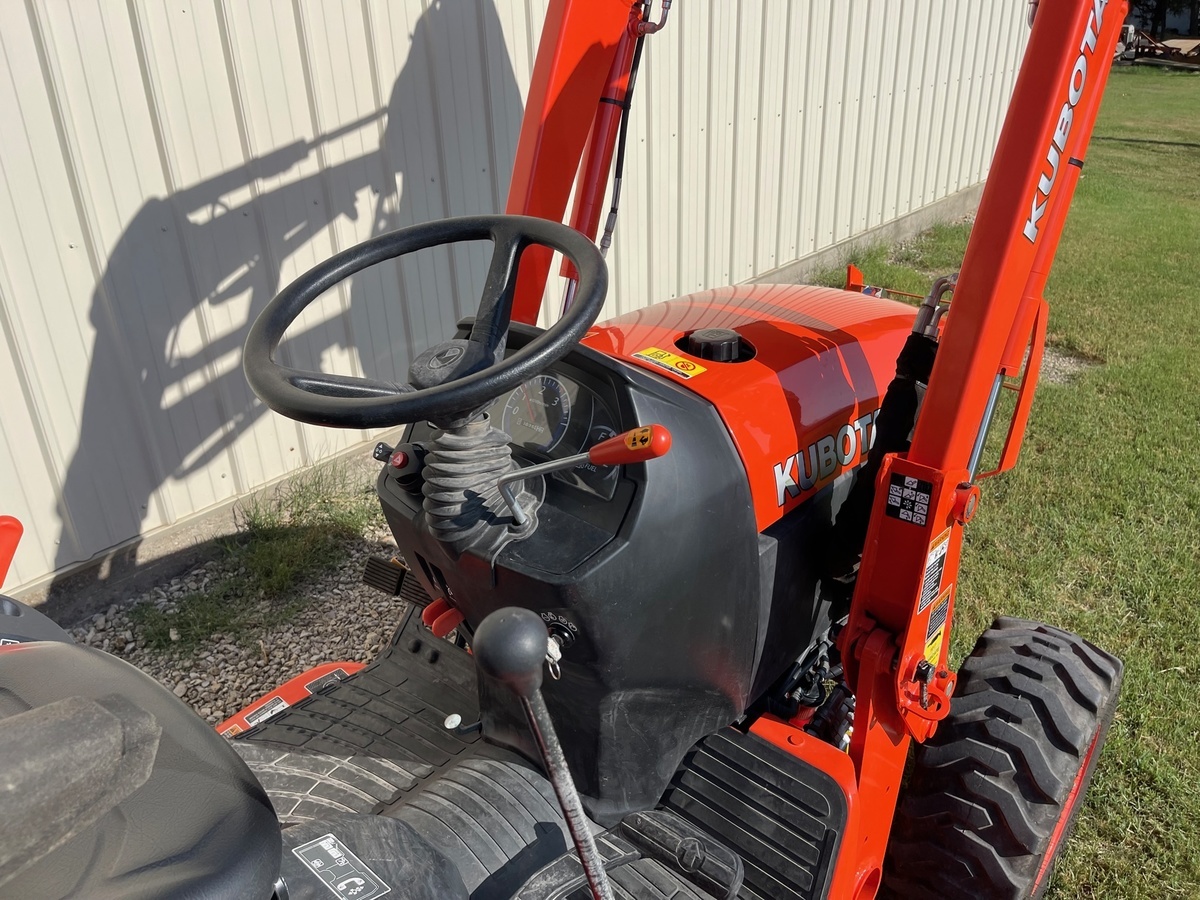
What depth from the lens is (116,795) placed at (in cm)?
73

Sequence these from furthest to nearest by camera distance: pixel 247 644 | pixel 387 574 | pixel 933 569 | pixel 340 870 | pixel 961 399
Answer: pixel 247 644 < pixel 387 574 < pixel 933 569 < pixel 961 399 < pixel 340 870

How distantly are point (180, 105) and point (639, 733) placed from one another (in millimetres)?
2286

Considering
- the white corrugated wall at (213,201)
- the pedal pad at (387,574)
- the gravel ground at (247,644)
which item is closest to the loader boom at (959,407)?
the pedal pad at (387,574)

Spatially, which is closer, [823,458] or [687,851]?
[687,851]

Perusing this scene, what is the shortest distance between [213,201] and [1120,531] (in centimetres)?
326

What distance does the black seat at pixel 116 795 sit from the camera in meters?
0.68

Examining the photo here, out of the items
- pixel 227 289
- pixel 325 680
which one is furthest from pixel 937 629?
pixel 227 289

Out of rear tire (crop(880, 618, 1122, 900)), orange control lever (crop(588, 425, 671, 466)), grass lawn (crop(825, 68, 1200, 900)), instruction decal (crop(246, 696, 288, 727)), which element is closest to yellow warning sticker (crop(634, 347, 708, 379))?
orange control lever (crop(588, 425, 671, 466))

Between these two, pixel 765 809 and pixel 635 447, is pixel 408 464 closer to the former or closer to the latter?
pixel 635 447

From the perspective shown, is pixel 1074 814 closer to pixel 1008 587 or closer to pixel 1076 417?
pixel 1008 587

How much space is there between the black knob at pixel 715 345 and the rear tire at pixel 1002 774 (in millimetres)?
848

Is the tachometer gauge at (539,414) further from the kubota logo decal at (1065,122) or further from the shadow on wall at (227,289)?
the shadow on wall at (227,289)

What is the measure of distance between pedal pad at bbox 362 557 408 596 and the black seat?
1.17 meters

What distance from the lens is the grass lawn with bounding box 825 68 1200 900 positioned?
7.22 ft
